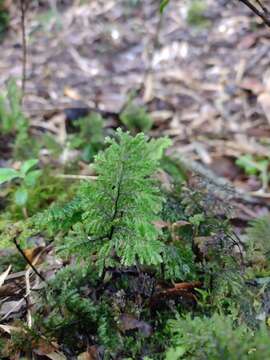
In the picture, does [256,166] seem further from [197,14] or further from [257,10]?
[197,14]

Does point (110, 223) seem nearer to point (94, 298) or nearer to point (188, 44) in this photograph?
point (94, 298)

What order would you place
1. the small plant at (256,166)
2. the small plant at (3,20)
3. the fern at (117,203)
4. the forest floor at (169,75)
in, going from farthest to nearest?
the small plant at (3,20) → the forest floor at (169,75) → the small plant at (256,166) → the fern at (117,203)

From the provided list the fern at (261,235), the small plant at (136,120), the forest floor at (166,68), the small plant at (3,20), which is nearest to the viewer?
the fern at (261,235)

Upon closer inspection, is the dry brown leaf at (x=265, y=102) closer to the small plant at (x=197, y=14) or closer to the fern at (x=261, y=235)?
the small plant at (x=197, y=14)

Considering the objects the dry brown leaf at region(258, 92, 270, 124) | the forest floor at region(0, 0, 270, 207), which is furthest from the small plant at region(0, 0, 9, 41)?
the dry brown leaf at region(258, 92, 270, 124)

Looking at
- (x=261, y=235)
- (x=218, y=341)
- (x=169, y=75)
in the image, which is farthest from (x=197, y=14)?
(x=218, y=341)

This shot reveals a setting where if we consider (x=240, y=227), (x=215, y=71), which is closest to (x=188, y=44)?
(x=215, y=71)

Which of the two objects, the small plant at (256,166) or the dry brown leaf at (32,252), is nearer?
the dry brown leaf at (32,252)

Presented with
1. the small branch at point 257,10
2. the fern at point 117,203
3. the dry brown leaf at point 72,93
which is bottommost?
the fern at point 117,203

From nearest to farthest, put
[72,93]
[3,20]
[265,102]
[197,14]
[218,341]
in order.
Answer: [218,341], [265,102], [72,93], [197,14], [3,20]

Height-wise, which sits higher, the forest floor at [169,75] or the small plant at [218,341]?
the forest floor at [169,75]

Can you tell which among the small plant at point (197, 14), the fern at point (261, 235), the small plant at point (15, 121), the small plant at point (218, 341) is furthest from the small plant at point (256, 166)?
the small plant at point (197, 14)
